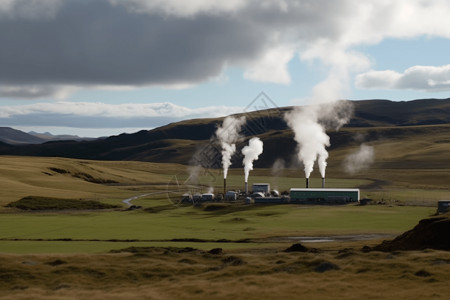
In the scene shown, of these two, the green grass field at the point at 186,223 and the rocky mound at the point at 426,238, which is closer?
the rocky mound at the point at 426,238

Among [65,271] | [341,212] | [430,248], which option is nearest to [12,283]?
[65,271]

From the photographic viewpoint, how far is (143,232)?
A: 97125 millimetres

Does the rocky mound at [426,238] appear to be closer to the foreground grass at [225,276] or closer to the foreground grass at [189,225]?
the foreground grass at [225,276]

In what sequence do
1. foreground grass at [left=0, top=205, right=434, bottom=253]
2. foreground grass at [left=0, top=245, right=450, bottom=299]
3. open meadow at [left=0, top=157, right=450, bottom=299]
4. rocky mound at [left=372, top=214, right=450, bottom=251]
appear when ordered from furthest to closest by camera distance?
foreground grass at [left=0, top=205, right=434, bottom=253], rocky mound at [left=372, top=214, right=450, bottom=251], open meadow at [left=0, top=157, right=450, bottom=299], foreground grass at [left=0, top=245, right=450, bottom=299]

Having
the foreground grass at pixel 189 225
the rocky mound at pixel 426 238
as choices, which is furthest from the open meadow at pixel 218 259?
the rocky mound at pixel 426 238

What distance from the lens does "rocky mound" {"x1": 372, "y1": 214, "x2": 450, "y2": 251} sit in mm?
63344

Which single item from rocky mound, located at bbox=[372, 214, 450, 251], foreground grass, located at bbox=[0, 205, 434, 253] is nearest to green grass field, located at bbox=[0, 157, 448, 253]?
foreground grass, located at bbox=[0, 205, 434, 253]

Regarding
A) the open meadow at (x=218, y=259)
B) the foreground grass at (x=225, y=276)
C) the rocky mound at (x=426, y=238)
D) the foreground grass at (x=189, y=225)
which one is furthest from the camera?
the foreground grass at (x=189, y=225)

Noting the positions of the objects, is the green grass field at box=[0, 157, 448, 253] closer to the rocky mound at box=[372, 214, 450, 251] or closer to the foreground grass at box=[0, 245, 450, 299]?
the foreground grass at box=[0, 245, 450, 299]

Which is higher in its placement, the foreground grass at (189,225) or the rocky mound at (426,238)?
the rocky mound at (426,238)

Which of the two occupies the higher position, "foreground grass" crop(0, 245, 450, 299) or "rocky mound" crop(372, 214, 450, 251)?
"rocky mound" crop(372, 214, 450, 251)

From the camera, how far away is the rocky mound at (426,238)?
2494 inches

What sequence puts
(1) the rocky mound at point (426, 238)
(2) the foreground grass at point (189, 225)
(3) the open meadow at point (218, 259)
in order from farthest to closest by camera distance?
(2) the foreground grass at point (189, 225), (1) the rocky mound at point (426, 238), (3) the open meadow at point (218, 259)

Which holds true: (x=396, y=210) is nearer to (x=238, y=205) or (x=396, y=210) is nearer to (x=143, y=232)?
(x=238, y=205)
